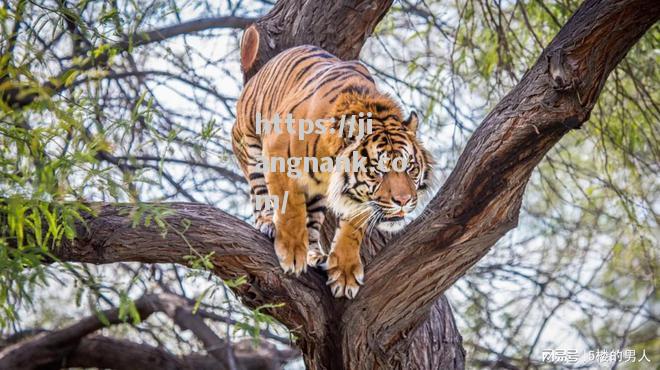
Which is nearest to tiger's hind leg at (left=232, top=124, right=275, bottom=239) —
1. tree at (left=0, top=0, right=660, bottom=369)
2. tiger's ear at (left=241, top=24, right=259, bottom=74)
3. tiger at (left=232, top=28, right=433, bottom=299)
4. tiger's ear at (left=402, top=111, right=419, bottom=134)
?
tiger at (left=232, top=28, right=433, bottom=299)

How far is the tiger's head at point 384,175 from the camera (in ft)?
8.83

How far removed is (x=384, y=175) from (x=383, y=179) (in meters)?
0.01

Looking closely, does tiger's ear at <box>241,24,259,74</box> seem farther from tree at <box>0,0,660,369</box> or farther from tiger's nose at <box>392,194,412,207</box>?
tiger's nose at <box>392,194,412,207</box>

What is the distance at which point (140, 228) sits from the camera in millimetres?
2699

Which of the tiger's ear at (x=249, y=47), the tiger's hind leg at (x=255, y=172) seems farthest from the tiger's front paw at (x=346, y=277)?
the tiger's ear at (x=249, y=47)

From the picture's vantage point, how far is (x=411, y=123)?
2.86 m

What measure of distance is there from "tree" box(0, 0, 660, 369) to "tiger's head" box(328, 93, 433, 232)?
0.12 m

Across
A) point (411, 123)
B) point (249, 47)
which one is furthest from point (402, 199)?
point (249, 47)

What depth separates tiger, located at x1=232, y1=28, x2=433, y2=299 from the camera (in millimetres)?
2736

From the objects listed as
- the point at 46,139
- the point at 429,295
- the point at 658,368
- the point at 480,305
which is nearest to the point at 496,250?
the point at 480,305

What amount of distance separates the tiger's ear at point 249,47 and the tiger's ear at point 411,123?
97cm

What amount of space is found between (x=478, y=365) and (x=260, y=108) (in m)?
1.74

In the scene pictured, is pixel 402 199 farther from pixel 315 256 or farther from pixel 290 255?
pixel 315 256

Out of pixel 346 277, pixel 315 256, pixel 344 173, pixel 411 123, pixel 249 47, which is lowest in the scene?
pixel 346 277
